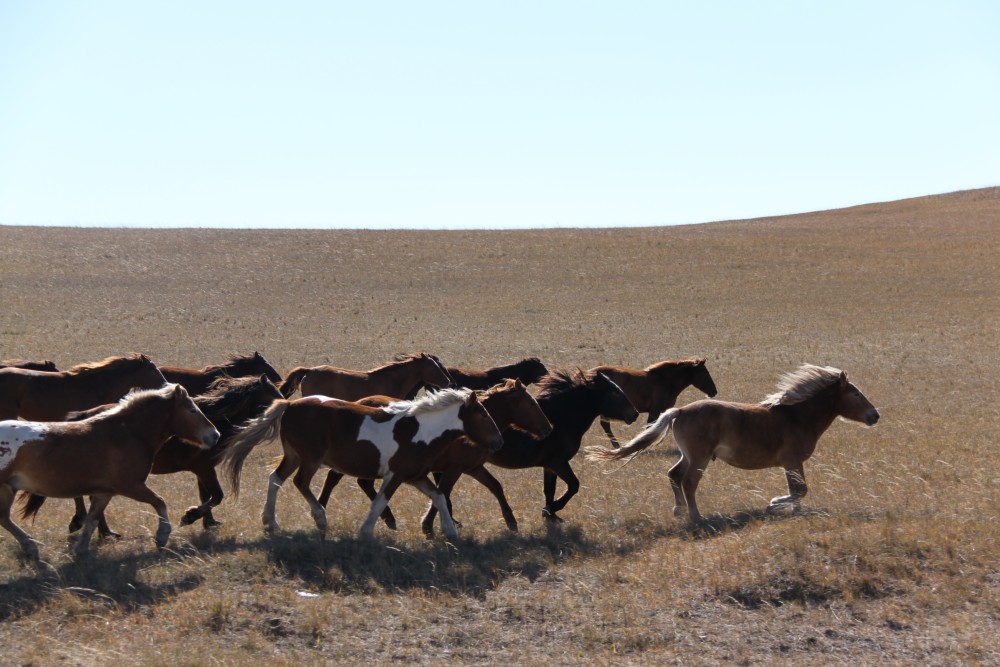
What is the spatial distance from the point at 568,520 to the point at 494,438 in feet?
4.48

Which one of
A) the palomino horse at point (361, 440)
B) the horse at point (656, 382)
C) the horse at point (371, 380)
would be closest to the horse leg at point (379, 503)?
the palomino horse at point (361, 440)

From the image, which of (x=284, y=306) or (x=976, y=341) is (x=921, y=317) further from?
(x=284, y=306)

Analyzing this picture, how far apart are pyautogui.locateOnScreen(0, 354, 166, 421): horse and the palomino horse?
3.03m

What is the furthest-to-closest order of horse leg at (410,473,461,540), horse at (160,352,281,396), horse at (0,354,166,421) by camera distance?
horse at (160,352,281,396) → horse at (0,354,166,421) → horse leg at (410,473,461,540)

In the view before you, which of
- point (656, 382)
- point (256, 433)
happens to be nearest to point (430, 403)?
point (256, 433)

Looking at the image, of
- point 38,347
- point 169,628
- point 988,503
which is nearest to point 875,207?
point 38,347

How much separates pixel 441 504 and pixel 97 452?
10.4 ft

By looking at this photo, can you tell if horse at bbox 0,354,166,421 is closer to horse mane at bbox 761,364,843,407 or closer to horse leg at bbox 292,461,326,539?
horse leg at bbox 292,461,326,539

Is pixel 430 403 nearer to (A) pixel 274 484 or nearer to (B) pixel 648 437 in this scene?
(A) pixel 274 484

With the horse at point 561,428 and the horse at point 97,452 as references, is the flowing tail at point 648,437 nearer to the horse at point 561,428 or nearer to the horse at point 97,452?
the horse at point 561,428

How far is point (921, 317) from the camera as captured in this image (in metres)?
35.5

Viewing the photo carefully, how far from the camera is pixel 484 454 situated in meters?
10.2

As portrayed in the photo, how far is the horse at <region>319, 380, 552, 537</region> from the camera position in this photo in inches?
397

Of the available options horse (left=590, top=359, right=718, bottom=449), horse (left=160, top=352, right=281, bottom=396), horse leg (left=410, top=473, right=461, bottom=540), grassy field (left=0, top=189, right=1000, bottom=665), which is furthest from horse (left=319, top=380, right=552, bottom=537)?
horse (left=590, top=359, right=718, bottom=449)
